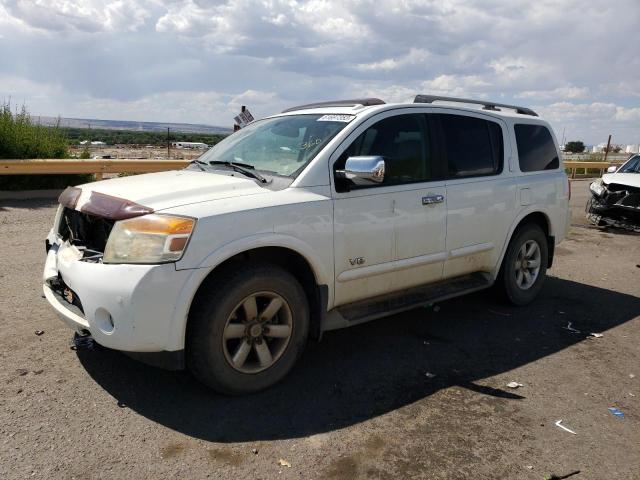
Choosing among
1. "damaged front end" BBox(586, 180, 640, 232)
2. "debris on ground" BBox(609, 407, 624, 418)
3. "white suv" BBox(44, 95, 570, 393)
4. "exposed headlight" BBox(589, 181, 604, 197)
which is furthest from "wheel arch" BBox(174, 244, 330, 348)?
"exposed headlight" BBox(589, 181, 604, 197)

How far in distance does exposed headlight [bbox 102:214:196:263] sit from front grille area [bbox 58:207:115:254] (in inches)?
15.2

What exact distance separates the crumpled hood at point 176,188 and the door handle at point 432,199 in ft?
4.54

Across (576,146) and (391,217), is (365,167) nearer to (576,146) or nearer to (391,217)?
(391,217)

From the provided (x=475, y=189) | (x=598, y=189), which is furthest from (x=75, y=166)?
(x=598, y=189)

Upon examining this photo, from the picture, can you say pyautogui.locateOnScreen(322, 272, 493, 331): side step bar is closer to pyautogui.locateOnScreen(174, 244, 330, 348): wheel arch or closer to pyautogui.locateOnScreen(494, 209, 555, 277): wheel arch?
pyautogui.locateOnScreen(174, 244, 330, 348): wheel arch

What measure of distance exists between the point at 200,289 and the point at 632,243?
891 cm

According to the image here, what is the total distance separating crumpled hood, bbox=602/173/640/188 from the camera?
10.4 m

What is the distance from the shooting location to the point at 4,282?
5590 mm

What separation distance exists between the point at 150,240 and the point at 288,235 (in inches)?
34.0

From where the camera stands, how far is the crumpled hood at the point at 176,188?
338 centimetres

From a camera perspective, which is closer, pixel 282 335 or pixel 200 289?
pixel 200 289

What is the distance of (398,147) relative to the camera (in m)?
4.35

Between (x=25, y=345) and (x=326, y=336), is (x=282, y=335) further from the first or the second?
(x=25, y=345)

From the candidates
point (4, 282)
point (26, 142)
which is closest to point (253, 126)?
point (4, 282)
